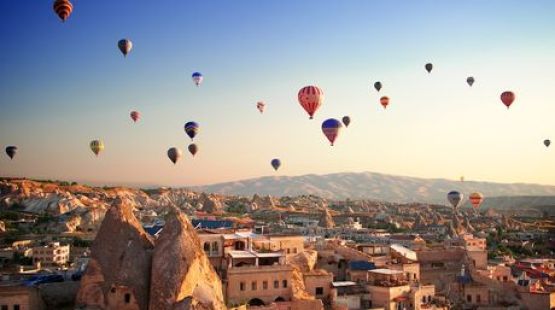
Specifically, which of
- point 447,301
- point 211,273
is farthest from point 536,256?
point 211,273

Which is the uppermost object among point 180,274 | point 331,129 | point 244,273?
point 331,129

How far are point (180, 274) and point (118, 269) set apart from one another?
265 centimetres

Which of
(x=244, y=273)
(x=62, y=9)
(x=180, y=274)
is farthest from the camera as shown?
(x=62, y=9)

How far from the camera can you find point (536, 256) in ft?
211

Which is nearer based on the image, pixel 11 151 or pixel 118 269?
pixel 118 269

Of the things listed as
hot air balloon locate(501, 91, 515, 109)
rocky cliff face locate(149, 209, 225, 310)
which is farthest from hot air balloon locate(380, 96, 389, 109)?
rocky cliff face locate(149, 209, 225, 310)

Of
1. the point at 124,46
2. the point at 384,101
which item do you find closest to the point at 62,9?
the point at 124,46

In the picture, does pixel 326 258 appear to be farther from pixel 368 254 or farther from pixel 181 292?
pixel 181 292

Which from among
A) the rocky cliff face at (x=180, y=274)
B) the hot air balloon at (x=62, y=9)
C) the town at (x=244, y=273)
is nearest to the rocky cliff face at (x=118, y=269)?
the town at (x=244, y=273)

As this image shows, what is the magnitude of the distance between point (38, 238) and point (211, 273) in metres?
46.9

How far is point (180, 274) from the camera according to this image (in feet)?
80.0

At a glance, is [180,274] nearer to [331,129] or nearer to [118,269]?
[118,269]

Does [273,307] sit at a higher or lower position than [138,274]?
lower

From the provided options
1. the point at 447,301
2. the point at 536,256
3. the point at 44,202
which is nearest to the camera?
the point at 447,301
